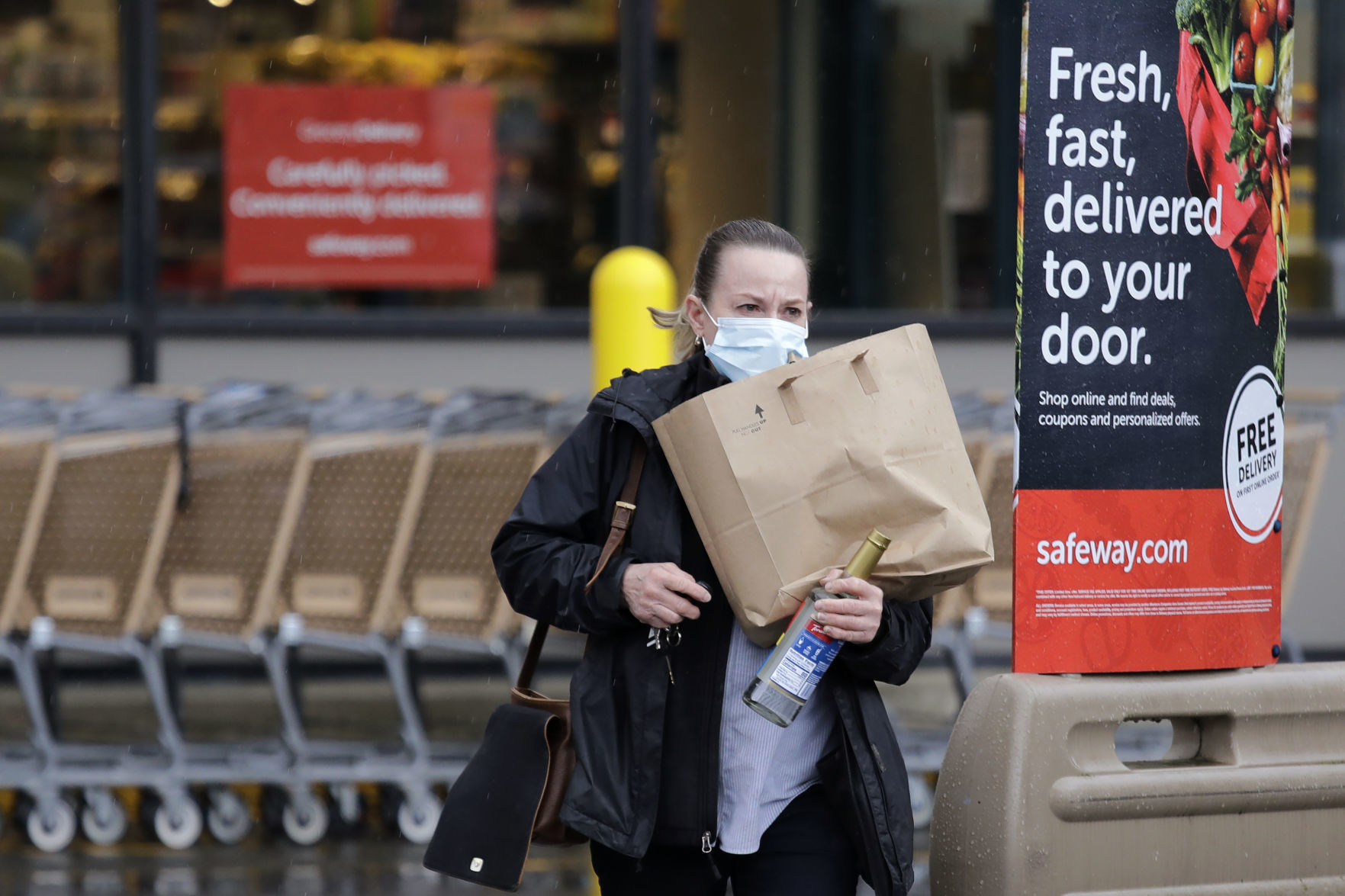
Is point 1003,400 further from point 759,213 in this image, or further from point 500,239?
point 500,239

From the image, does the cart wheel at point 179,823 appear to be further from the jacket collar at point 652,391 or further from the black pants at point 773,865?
the jacket collar at point 652,391

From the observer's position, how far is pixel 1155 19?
310 centimetres

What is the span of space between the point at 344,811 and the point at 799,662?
13.0 feet

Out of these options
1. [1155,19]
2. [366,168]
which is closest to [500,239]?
[366,168]

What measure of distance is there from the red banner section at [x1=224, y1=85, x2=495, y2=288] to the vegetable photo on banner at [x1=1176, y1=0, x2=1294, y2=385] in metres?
5.42

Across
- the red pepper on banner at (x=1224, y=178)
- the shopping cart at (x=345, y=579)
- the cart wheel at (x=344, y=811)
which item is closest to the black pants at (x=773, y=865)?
the red pepper on banner at (x=1224, y=178)

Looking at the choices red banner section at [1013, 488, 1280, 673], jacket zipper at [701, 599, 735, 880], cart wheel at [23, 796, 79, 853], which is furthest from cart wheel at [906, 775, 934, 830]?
jacket zipper at [701, 599, 735, 880]

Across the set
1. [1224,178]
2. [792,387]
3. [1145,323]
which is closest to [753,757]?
[792,387]

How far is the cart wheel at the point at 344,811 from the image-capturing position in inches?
248

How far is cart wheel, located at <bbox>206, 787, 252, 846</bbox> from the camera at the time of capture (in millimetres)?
6238

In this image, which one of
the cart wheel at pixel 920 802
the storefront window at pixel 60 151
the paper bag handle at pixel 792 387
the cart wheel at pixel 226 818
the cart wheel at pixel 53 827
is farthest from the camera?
the storefront window at pixel 60 151

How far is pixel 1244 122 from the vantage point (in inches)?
127

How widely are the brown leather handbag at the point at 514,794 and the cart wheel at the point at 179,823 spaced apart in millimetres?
3472

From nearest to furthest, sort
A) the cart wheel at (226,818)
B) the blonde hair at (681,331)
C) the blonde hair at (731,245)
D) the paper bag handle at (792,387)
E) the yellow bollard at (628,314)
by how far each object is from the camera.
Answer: the paper bag handle at (792,387) → the blonde hair at (731,245) → the blonde hair at (681,331) → the yellow bollard at (628,314) → the cart wheel at (226,818)
